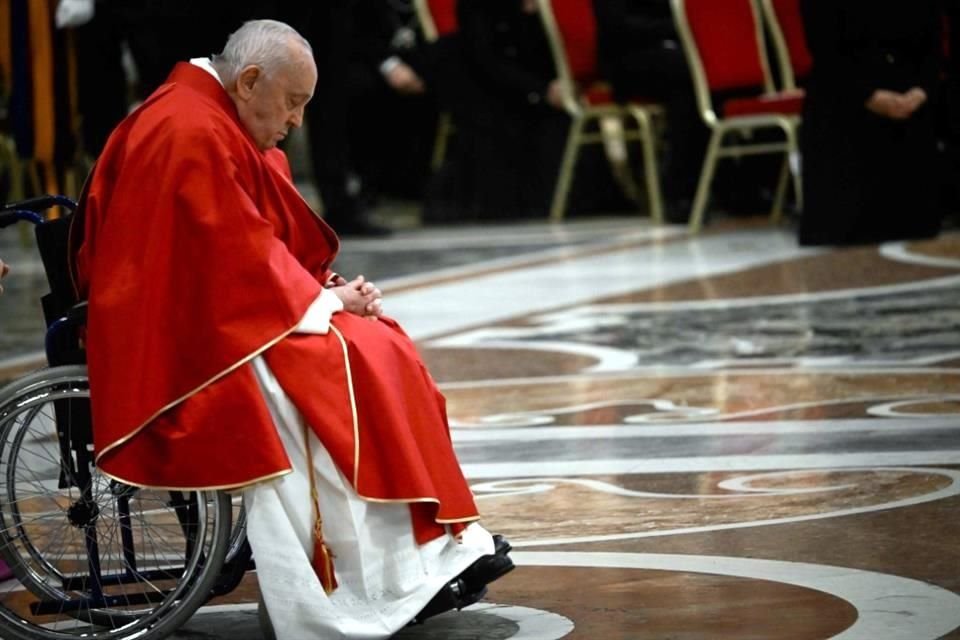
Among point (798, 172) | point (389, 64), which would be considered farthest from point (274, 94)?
point (389, 64)

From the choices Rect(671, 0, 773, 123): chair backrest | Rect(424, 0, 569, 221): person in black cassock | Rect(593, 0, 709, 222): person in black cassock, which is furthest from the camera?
Rect(424, 0, 569, 221): person in black cassock

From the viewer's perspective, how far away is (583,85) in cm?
1160

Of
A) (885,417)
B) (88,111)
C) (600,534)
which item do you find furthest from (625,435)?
(88,111)

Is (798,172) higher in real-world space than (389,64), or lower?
lower

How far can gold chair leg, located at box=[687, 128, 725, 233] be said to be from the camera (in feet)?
33.9

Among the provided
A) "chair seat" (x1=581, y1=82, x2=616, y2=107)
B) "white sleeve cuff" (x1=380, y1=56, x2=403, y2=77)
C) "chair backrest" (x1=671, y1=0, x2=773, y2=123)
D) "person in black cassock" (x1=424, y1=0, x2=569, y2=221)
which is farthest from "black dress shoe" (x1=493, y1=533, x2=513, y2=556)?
"white sleeve cuff" (x1=380, y1=56, x2=403, y2=77)

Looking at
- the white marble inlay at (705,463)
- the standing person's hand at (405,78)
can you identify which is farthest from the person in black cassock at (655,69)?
the white marble inlay at (705,463)

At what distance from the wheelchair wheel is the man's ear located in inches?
21.1

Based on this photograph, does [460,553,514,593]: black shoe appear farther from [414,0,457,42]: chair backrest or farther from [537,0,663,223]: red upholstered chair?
[414,0,457,42]: chair backrest

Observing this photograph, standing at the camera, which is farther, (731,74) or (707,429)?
(731,74)

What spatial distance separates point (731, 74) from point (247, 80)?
703 centimetres

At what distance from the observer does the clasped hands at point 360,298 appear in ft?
11.7

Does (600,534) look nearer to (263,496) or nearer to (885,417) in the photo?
(263,496)

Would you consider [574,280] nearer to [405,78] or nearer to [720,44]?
[720,44]
